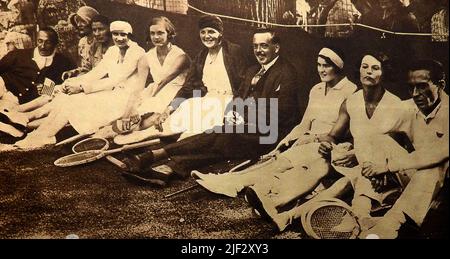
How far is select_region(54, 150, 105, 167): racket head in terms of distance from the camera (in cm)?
422

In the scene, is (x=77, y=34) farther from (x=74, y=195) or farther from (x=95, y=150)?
(x=74, y=195)

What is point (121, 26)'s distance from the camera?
4.24 m

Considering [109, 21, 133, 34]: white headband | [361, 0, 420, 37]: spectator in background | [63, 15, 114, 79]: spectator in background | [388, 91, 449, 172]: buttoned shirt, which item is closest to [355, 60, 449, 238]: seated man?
[388, 91, 449, 172]: buttoned shirt

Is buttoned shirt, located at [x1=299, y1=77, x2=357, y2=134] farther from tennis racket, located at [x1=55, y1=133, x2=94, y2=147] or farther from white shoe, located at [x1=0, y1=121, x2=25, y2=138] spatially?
white shoe, located at [x1=0, y1=121, x2=25, y2=138]

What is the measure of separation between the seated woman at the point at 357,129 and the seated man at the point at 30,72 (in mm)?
2071

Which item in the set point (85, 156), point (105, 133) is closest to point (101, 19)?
point (105, 133)

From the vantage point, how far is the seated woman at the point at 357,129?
4176 millimetres

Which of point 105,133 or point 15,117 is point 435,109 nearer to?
point 105,133

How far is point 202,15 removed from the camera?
13.8 feet

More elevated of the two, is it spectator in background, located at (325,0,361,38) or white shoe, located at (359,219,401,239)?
spectator in background, located at (325,0,361,38)

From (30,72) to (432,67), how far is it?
3623 millimetres

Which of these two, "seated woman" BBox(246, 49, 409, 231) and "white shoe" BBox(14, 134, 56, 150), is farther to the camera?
"white shoe" BBox(14, 134, 56, 150)

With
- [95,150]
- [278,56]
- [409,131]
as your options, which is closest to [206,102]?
[278,56]

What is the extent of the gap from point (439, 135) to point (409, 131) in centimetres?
26
